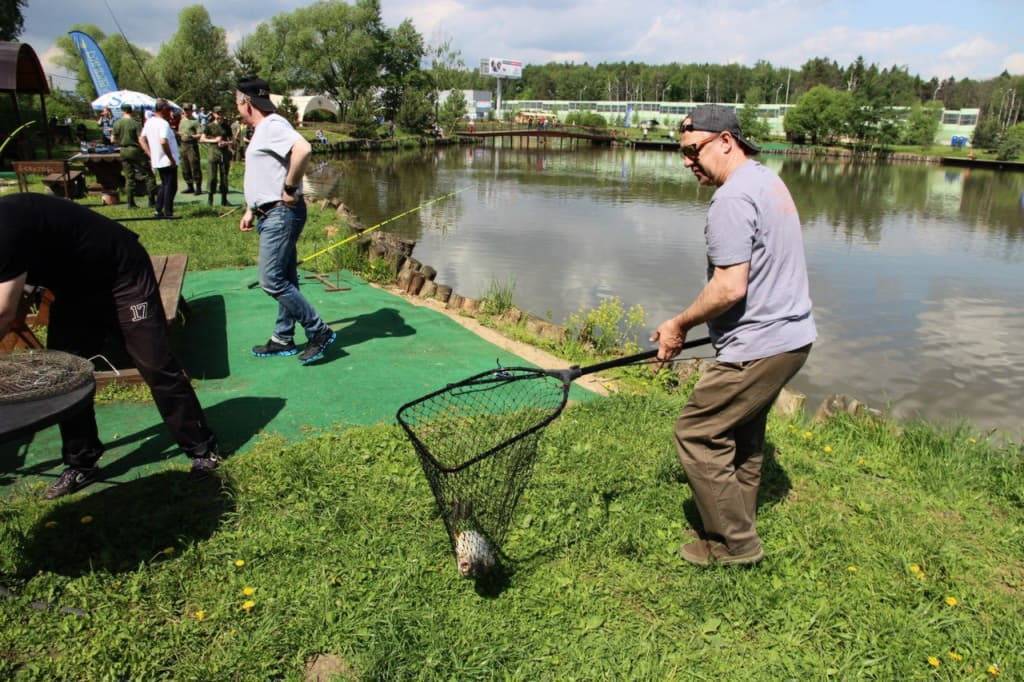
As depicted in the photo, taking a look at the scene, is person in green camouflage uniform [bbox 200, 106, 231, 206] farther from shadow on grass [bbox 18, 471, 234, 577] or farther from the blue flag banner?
the blue flag banner

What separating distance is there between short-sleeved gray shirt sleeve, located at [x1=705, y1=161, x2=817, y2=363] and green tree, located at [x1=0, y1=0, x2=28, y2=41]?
38780 millimetres

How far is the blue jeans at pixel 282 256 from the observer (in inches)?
209

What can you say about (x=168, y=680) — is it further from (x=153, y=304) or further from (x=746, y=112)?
(x=746, y=112)

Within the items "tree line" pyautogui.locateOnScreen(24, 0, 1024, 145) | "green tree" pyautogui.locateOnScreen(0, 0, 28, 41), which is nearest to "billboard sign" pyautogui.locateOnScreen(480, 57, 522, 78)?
"tree line" pyautogui.locateOnScreen(24, 0, 1024, 145)

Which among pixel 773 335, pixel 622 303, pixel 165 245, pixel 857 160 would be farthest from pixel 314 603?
pixel 857 160

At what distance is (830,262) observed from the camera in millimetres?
16594

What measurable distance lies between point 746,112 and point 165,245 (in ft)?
283

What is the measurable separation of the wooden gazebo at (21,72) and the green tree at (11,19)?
536 inches

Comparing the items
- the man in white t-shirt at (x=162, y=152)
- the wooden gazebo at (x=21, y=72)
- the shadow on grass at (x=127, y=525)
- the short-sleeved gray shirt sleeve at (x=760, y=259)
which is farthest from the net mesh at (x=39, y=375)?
the wooden gazebo at (x=21, y=72)

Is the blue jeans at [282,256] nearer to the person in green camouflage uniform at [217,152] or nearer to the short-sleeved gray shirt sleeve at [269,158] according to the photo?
the short-sleeved gray shirt sleeve at [269,158]

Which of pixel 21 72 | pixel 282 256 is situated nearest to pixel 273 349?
pixel 282 256

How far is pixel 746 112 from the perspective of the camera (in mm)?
84062

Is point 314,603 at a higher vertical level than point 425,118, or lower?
lower

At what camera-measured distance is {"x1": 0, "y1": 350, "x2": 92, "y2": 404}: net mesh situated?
2.45m
